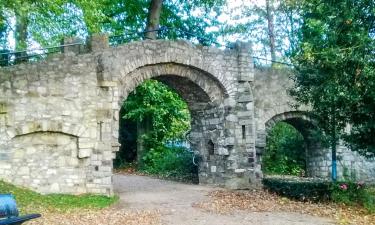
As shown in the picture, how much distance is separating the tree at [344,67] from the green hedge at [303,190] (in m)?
1.49

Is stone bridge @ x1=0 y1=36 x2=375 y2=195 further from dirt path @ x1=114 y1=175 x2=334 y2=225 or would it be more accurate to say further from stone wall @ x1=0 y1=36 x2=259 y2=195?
dirt path @ x1=114 y1=175 x2=334 y2=225

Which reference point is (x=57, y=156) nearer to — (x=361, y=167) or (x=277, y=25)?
(x=361, y=167)

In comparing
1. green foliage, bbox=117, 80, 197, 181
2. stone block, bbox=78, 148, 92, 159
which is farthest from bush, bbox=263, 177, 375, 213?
green foliage, bbox=117, 80, 197, 181

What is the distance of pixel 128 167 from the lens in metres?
21.9

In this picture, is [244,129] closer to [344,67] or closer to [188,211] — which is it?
[344,67]

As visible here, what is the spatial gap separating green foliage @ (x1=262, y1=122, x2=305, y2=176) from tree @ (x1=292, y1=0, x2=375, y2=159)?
847 cm

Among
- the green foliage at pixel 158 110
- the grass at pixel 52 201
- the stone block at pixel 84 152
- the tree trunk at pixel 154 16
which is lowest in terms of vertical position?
the grass at pixel 52 201

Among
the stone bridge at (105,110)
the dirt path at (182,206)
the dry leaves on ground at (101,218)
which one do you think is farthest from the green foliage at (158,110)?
the dry leaves on ground at (101,218)

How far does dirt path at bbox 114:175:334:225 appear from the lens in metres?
9.10

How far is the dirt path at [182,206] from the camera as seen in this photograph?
29.9 feet

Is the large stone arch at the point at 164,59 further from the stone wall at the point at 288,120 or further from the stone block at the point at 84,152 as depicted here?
the stone block at the point at 84,152

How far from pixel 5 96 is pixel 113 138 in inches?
116

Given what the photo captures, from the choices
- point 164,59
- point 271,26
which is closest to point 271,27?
point 271,26

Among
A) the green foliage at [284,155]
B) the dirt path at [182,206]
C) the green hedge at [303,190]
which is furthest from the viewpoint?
the green foliage at [284,155]
